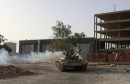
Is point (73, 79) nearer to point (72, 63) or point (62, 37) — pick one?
point (72, 63)

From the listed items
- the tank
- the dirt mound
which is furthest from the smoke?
the dirt mound

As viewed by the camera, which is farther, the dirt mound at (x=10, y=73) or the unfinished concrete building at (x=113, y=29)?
the unfinished concrete building at (x=113, y=29)

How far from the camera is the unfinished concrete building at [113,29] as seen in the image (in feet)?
255

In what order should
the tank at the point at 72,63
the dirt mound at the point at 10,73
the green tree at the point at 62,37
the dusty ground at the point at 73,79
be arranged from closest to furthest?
the dusty ground at the point at 73,79
the dirt mound at the point at 10,73
the tank at the point at 72,63
the green tree at the point at 62,37

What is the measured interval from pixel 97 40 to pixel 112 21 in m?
6.38

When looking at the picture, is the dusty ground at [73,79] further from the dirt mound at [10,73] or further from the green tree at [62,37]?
the green tree at [62,37]

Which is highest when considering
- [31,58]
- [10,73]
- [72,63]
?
[72,63]

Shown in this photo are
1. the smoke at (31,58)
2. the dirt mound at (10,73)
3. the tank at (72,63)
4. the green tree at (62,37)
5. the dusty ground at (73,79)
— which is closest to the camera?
the dusty ground at (73,79)

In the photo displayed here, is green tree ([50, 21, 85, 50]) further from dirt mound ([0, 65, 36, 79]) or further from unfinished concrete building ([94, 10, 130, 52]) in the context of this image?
dirt mound ([0, 65, 36, 79])

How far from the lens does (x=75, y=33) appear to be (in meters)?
82.0

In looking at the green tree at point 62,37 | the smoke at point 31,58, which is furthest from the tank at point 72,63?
the green tree at point 62,37

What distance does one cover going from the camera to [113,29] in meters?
82.4

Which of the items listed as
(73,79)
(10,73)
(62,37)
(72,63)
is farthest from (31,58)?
(73,79)

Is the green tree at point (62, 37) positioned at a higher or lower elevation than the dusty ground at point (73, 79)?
higher
